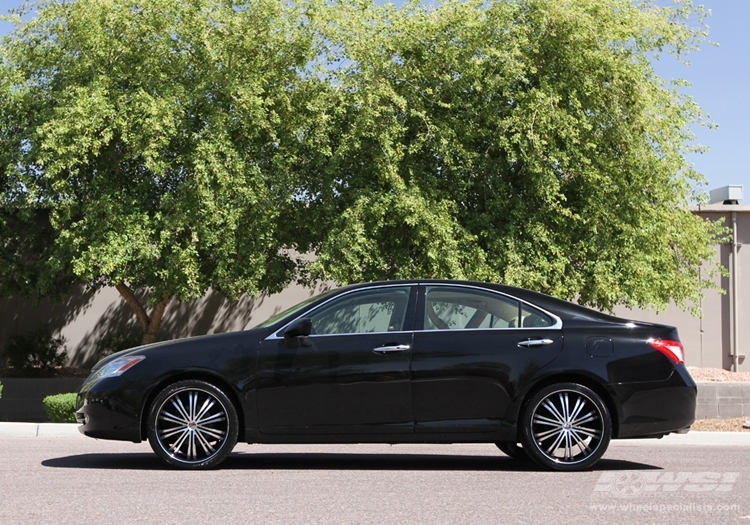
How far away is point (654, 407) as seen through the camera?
8562 millimetres

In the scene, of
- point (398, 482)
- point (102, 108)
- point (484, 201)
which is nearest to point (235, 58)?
point (102, 108)

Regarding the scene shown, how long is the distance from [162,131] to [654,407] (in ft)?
35.2

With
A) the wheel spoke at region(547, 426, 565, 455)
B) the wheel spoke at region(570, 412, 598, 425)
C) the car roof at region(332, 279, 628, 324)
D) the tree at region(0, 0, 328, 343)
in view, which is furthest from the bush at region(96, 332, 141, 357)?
the wheel spoke at region(570, 412, 598, 425)

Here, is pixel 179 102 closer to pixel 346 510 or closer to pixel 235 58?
pixel 235 58

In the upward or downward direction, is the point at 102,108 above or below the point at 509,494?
above

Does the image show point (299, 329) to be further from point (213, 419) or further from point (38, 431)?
point (38, 431)

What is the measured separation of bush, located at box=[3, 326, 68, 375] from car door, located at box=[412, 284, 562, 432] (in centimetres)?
1533

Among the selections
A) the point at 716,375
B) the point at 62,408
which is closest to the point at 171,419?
the point at 62,408

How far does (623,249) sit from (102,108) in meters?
9.18

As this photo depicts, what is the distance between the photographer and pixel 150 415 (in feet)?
27.3

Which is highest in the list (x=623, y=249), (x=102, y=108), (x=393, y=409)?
(x=102, y=108)

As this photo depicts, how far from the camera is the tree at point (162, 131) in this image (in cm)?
1675

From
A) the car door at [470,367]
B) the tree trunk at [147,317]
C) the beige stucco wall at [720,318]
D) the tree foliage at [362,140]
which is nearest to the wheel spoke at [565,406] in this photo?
the car door at [470,367]

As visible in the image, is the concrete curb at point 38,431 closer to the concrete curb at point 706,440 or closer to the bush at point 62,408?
the bush at point 62,408
